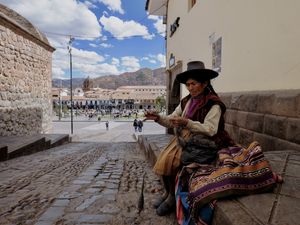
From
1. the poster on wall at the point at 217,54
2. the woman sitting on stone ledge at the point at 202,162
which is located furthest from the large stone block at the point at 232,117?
the woman sitting on stone ledge at the point at 202,162

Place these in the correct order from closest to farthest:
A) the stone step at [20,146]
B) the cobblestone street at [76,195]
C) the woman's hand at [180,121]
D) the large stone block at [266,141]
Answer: the woman's hand at [180,121] → the cobblestone street at [76,195] → the large stone block at [266,141] → the stone step at [20,146]

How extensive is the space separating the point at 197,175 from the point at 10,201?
8.12ft

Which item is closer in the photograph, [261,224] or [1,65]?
[261,224]

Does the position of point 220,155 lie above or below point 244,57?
below

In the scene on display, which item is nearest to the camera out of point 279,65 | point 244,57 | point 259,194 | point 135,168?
point 259,194

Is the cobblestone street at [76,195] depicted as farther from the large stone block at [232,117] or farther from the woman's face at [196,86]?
the large stone block at [232,117]

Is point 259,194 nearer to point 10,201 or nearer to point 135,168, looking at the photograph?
point 10,201

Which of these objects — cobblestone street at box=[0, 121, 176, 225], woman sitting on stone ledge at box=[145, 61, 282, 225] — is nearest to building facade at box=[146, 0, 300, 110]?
woman sitting on stone ledge at box=[145, 61, 282, 225]

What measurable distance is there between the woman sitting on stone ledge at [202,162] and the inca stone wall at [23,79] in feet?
29.9

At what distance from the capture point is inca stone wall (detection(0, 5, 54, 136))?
10.4 metres

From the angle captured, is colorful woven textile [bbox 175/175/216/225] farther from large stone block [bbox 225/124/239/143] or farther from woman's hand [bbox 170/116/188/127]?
large stone block [bbox 225/124/239/143]

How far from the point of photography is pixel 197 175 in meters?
2.17

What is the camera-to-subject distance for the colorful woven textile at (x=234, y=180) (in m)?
1.89

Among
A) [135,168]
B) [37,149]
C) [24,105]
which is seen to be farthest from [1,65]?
[135,168]
